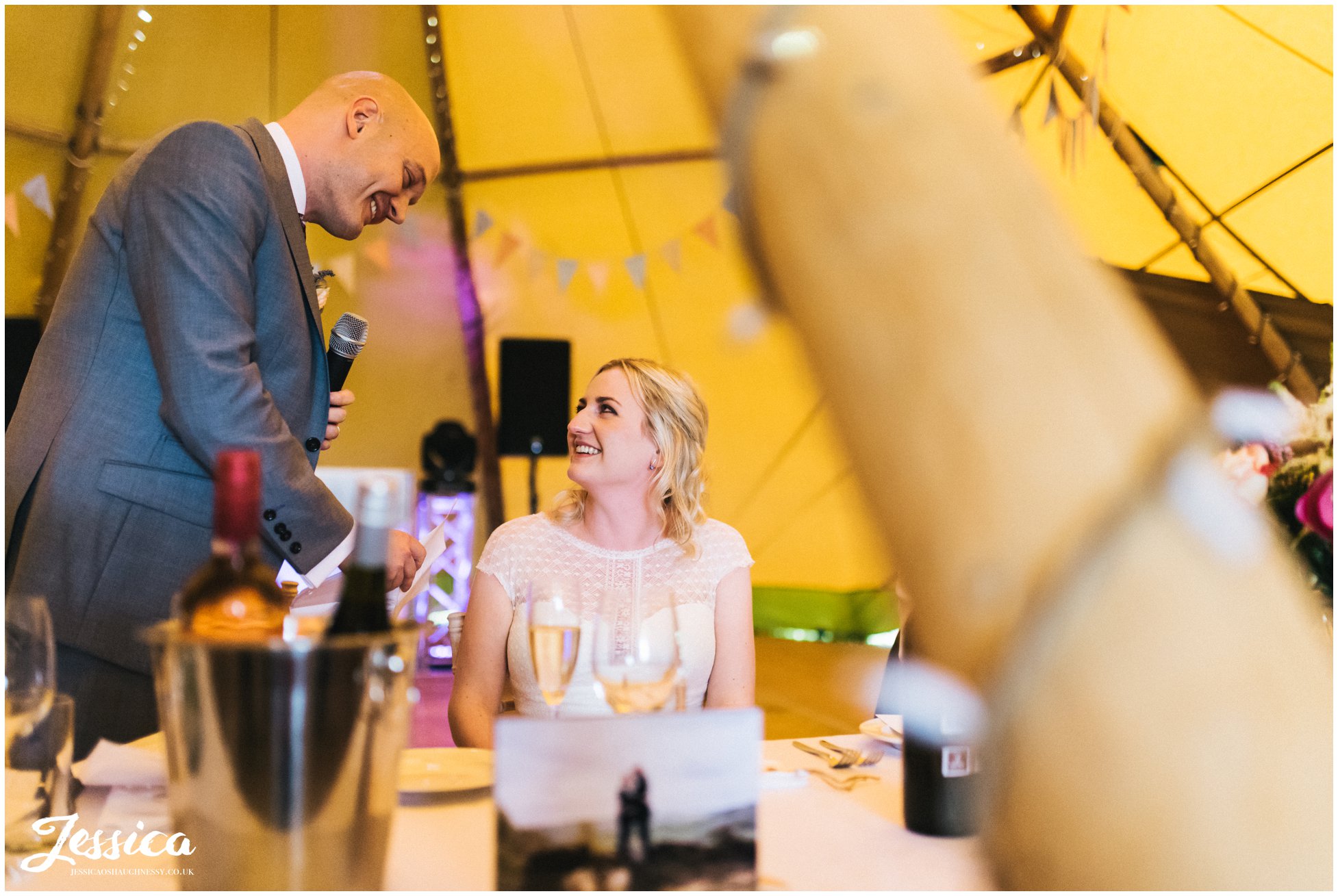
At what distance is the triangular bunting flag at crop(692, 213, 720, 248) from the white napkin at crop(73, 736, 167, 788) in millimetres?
6418

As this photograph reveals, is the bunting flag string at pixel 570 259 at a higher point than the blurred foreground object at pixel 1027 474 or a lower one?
higher

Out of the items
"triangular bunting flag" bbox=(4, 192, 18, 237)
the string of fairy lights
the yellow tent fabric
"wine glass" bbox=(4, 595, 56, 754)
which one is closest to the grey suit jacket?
"wine glass" bbox=(4, 595, 56, 754)

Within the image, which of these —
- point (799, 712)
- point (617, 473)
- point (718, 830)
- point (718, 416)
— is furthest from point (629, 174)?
point (718, 830)

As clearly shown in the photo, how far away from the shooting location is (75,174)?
620cm

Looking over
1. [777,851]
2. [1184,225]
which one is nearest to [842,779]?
[777,851]

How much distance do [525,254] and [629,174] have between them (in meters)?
0.93

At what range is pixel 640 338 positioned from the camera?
23.7 ft

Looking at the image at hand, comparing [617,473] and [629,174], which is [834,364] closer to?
[617,473]

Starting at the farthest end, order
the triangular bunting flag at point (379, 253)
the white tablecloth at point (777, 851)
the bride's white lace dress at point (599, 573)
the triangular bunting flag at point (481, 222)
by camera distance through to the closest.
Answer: the triangular bunting flag at point (481, 222) < the triangular bunting flag at point (379, 253) < the bride's white lace dress at point (599, 573) < the white tablecloth at point (777, 851)

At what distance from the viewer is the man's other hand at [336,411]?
157cm

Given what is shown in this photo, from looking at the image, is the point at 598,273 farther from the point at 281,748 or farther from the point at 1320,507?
the point at 281,748

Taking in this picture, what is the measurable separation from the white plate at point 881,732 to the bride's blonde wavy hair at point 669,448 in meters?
0.78

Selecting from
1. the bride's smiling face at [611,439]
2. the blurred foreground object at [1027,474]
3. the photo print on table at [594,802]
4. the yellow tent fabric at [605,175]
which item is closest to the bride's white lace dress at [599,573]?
the bride's smiling face at [611,439]

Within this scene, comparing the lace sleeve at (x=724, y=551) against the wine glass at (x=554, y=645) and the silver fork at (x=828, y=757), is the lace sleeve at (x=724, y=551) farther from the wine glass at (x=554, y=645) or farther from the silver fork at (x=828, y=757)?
the wine glass at (x=554, y=645)
